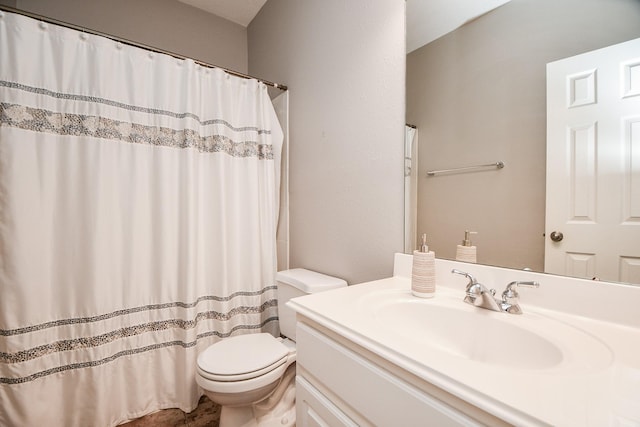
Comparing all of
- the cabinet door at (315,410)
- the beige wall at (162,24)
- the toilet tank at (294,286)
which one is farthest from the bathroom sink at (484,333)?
the beige wall at (162,24)

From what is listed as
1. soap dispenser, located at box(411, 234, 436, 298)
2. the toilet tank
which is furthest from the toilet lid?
soap dispenser, located at box(411, 234, 436, 298)

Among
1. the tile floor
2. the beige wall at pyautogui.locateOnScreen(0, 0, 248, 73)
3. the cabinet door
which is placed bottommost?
the tile floor

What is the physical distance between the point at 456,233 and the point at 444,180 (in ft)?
0.69

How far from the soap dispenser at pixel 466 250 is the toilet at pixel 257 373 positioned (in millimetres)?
579

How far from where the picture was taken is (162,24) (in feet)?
6.55

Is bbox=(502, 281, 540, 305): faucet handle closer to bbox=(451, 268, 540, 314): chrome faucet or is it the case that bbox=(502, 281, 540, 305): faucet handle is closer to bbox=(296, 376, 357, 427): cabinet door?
bbox=(451, 268, 540, 314): chrome faucet

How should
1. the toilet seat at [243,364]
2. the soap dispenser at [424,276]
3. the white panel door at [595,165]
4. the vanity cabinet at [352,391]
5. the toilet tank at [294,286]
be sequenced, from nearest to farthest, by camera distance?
the vanity cabinet at [352,391] → the white panel door at [595,165] → the soap dispenser at [424,276] → the toilet seat at [243,364] → the toilet tank at [294,286]

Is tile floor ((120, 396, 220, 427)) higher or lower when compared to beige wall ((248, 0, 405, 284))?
lower

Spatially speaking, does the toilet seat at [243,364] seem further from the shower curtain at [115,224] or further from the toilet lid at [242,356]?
the shower curtain at [115,224]

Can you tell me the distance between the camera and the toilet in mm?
1082

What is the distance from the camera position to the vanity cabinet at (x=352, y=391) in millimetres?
496

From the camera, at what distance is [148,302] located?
4.49 ft

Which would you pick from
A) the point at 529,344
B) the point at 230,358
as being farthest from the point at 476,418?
the point at 230,358

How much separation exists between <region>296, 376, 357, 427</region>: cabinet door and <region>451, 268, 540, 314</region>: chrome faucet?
0.48 metres
